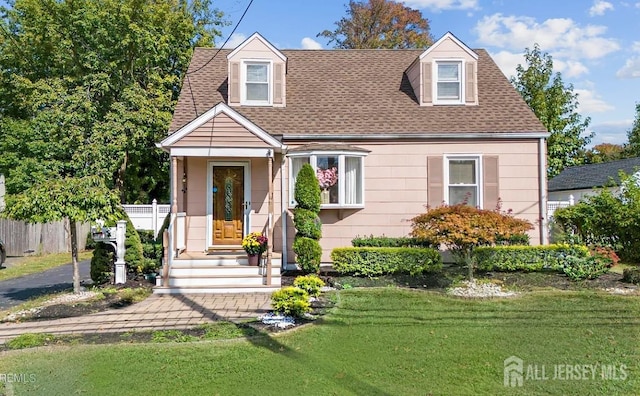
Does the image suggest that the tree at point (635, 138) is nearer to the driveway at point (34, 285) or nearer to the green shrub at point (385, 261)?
the green shrub at point (385, 261)

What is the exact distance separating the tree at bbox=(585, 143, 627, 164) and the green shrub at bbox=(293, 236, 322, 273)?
2990 cm

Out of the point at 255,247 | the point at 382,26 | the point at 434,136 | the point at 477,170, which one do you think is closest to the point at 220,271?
the point at 255,247

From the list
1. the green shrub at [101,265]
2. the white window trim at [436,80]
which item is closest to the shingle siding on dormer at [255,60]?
the white window trim at [436,80]

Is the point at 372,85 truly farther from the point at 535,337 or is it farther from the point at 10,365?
the point at 10,365

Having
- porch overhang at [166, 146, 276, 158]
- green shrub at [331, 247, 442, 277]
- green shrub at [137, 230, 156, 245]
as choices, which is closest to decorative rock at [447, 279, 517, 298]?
green shrub at [331, 247, 442, 277]

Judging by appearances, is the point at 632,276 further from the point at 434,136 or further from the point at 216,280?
the point at 216,280

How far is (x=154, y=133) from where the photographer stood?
20234 millimetres

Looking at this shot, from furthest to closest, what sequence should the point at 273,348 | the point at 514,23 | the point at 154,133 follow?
the point at 154,133 < the point at 514,23 < the point at 273,348

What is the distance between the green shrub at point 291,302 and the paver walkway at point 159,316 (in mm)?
584

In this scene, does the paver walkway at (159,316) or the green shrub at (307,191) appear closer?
the paver walkway at (159,316)

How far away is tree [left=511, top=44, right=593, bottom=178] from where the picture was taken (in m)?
24.2

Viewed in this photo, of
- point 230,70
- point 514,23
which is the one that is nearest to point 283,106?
point 230,70

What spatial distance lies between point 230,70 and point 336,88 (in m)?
3.21

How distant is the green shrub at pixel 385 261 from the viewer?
10016 mm
